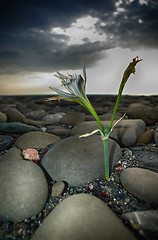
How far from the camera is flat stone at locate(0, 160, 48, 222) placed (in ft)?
4.08

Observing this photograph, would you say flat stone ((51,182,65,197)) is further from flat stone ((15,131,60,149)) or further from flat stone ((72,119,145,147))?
flat stone ((72,119,145,147))

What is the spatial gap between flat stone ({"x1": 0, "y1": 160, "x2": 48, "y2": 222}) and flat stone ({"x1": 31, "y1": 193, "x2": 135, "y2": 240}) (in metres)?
0.25

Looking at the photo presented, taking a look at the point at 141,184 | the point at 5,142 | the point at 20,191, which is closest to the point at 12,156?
the point at 5,142

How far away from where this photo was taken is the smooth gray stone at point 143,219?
3.43ft

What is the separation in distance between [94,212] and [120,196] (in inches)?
16.5

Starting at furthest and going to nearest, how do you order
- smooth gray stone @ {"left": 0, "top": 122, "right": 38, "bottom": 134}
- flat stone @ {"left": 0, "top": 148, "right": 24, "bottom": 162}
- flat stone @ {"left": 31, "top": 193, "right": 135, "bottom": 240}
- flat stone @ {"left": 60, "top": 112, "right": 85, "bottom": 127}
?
flat stone @ {"left": 60, "top": 112, "right": 85, "bottom": 127} → smooth gray stone @ {"left": 0, "top": 122, "right": 38, "bottom": 134} → flat stone @ {"left": 0, "top": 148, "right": 24, "bottom": 162} → flat stone @ {"left": 31, "top": 193, "right": 135, "bottom": 240}

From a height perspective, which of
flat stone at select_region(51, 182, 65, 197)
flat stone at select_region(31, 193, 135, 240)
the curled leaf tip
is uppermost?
the curled leaf tip

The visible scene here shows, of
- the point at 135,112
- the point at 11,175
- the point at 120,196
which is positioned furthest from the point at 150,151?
the point at 135,112

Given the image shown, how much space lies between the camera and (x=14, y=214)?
1236mm

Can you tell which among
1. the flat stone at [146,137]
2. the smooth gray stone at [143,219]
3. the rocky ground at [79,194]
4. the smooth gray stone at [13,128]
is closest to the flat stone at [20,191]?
the rocky ground at [79,194]

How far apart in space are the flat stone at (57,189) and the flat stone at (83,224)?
306 mm

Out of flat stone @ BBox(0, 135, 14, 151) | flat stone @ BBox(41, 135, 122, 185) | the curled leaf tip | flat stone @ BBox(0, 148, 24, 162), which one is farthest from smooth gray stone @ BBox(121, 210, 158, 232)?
flat stone @ BBox(0, 135, 14, 151)

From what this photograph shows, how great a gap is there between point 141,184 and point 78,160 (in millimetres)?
703

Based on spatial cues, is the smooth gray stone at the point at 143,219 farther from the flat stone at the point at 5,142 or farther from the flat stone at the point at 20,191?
the flat stone at the point at 5,142
